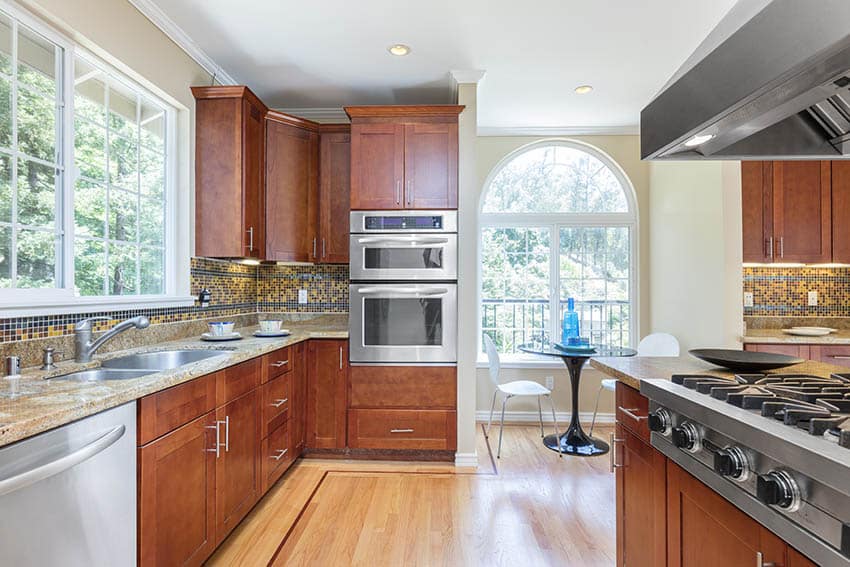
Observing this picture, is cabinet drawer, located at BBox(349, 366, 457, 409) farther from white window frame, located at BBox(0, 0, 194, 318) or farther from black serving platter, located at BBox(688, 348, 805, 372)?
black serving platter, located at BBox(688, 348, 805, 372)

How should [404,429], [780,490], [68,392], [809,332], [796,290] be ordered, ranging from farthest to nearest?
[796,290] → [809,332] → [404,429] → [68,392] → [780,490]

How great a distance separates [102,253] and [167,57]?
1203 mm

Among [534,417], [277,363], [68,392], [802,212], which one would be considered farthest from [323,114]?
[802,212]

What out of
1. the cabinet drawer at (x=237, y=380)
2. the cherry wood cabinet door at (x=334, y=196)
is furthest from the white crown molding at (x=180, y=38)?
the cabinet drawer at (x=237, y=380)

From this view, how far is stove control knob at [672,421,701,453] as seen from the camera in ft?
3.83

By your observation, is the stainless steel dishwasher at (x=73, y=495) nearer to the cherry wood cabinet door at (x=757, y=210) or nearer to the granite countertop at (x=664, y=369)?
the granite countertop at (x=664, y=369)

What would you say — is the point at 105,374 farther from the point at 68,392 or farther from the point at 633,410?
the point at 633,410

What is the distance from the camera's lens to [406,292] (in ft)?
10.8

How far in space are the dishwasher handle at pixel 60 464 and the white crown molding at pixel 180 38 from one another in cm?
218

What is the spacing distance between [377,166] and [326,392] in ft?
5.39

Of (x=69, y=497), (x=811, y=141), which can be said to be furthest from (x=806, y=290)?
(x=69, y=497)

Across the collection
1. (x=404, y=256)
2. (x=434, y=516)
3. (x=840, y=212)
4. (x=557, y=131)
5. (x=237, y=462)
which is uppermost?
(x=557, y=131)

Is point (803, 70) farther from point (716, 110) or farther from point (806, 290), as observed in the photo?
point (806, 290)

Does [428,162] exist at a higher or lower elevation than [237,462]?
higher
